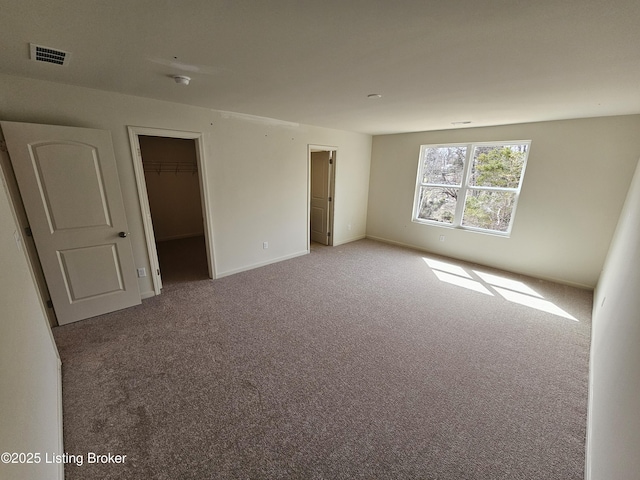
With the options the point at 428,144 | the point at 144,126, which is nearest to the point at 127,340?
the point at 144,126

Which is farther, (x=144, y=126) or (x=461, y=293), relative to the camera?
(x=461, y=293)

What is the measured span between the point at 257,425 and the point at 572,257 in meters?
4.60

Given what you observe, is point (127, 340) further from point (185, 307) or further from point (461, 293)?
point (461, 293)

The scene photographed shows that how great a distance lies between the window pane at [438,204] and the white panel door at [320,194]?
1934mm

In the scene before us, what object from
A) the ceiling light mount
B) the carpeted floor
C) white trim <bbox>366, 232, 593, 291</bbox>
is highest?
the ceiling light mount

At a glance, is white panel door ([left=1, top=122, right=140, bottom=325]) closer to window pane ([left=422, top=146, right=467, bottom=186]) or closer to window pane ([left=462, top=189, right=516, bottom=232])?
window pane ([left=422, top=146, right=467, bottom=186])

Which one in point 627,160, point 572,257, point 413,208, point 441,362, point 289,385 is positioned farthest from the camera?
point 413,208

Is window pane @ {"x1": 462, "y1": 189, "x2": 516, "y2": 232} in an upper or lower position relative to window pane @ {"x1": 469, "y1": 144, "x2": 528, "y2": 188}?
lower

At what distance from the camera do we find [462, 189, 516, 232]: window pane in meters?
4.13

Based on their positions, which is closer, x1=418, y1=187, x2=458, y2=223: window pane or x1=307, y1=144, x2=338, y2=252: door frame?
x1=307, y1=144, x2=338, y2=252: door frame

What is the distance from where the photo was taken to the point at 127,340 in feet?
7.88

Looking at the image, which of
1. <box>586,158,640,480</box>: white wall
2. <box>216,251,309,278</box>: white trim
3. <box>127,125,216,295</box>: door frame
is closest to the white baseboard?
<box>216,251,309,278</box>: white trim

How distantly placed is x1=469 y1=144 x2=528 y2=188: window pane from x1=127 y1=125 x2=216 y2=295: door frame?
4.37m

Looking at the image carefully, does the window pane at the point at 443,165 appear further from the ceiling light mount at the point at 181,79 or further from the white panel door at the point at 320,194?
the ceiling light mount at the point at 181,79
